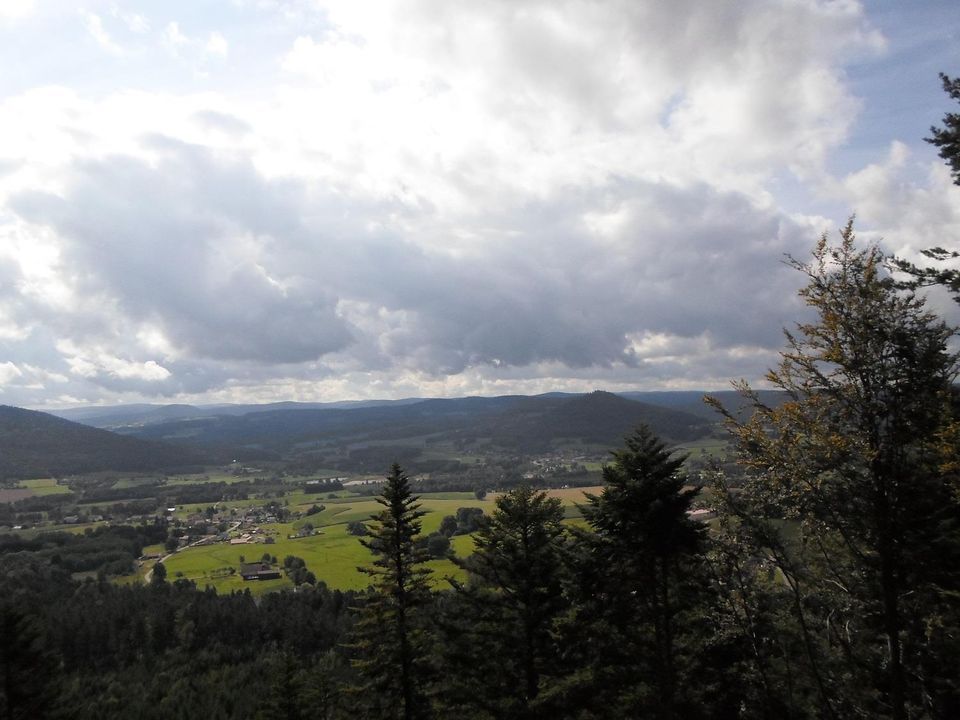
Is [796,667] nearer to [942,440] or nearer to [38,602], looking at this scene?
[942,440]

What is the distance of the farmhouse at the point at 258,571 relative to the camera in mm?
108875

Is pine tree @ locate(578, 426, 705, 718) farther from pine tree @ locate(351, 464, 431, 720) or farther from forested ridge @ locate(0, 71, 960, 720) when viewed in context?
pine tree @ locate(351, 464, 431, 720)

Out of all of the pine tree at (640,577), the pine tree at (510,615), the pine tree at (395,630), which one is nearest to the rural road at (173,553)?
the pine tree at (395,630)

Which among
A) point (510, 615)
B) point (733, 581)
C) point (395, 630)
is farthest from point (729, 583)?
point (395, 630)

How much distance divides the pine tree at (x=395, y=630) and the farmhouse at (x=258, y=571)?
312 ft

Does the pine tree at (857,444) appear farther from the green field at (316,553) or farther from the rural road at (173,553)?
the rural road at (173,553)

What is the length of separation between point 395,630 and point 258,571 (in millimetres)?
101087

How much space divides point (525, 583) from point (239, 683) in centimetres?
6688

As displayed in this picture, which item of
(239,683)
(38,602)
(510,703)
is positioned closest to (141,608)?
(38,602)

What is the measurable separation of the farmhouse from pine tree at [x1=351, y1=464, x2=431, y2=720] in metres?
95.2

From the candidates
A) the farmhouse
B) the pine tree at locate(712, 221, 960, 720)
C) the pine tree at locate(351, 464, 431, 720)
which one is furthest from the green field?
the pine tree at locate(712, 221, 960, 720)

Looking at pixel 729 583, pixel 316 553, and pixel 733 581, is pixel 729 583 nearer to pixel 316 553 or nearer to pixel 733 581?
pixel 733 581

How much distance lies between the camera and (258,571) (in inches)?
4385

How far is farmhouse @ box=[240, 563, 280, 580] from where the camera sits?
4286 inches
